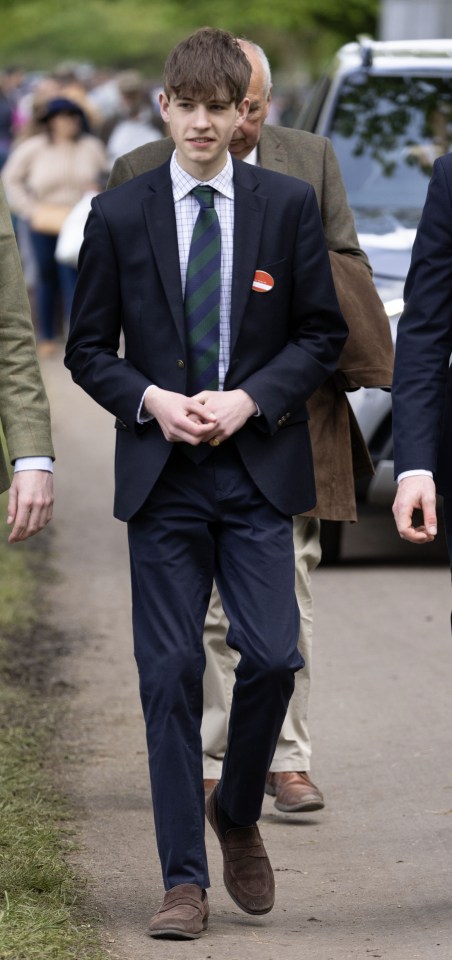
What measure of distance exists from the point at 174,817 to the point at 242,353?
1.09 m

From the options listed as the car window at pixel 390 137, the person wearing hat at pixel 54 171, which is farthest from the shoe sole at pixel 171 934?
the person wearing hat at pixel 54 171

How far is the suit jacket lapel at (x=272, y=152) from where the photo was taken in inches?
208

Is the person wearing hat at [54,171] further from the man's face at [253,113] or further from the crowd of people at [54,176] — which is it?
the man's face at [253,113]

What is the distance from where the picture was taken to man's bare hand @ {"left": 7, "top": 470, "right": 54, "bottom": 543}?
437cm

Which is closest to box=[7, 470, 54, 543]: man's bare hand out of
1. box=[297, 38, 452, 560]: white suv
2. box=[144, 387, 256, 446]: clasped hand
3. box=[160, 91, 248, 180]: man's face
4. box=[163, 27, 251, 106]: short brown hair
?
box=[144, 387, 256, 446]: clasped hand

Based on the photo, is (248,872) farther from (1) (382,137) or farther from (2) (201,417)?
(1) (382,137)

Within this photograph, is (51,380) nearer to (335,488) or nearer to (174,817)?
(335,488)

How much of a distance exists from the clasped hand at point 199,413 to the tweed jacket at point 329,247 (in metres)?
1.07

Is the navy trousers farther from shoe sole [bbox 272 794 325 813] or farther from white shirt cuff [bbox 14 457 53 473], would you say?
shoe sole [bbox 272 794 325 813]

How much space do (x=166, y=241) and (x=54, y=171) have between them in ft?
38.1

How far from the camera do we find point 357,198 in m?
8.93

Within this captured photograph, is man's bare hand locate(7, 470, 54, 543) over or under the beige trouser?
over

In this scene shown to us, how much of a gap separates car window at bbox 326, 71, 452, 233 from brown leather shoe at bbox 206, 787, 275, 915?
15.5ft

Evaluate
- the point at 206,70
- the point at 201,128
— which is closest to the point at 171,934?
the point at 201,128
